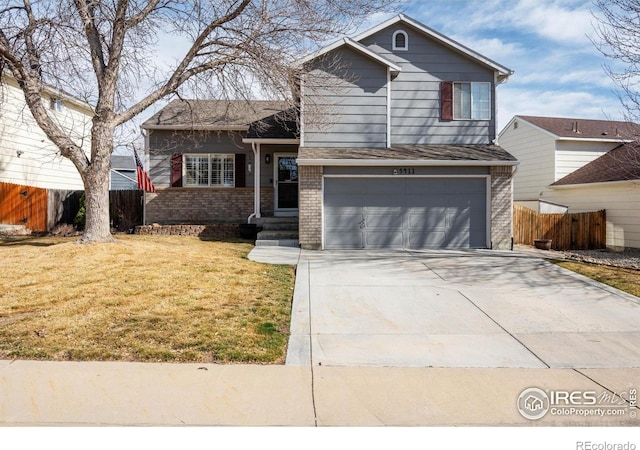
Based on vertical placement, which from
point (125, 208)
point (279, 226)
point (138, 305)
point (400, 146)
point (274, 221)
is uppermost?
point (400, 146)

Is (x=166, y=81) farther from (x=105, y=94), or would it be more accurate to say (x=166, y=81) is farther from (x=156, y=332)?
(x=156, y=332)

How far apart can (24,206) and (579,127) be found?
24.6 m

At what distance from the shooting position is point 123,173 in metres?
34.9

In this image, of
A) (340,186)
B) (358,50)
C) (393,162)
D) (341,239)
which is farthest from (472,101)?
(341,239)

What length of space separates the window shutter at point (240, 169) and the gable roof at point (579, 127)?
14.2m

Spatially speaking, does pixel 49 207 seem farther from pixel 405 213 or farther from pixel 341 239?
pixel 405 213

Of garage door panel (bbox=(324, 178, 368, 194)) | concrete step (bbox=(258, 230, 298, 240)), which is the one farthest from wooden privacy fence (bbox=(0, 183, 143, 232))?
garage door panel (bbox=(324, 178, 368, 194))

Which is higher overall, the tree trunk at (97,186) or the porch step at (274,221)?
the tree trunk at (97,186)

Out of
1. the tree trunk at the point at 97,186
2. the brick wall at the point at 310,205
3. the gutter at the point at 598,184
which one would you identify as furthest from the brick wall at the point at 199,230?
the gutter at the point at 598,184

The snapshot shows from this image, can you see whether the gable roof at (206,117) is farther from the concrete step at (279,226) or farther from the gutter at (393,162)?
the gutter at (393,162)

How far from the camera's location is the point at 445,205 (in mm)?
13734

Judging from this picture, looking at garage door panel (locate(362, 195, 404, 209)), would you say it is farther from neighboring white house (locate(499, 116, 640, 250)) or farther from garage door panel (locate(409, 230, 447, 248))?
neighboring white house (locate(499, 116, 640, 250))

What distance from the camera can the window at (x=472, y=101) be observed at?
14.3m

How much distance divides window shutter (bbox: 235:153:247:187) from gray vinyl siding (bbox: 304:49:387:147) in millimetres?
4820
